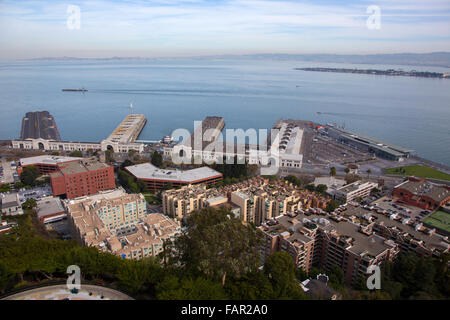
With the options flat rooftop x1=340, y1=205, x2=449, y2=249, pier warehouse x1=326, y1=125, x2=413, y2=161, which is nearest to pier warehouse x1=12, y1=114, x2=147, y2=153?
flat rooftop x1=340, y1=205, x2=449, y2=249

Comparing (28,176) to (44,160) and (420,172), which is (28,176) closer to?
(44,160)

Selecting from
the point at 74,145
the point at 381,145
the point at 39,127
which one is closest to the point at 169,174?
the point at 74,145

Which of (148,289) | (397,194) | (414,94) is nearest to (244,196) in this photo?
(148,289)

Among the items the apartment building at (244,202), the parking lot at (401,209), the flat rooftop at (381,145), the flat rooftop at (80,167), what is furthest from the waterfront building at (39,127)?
the flat rooftop at (381,145)

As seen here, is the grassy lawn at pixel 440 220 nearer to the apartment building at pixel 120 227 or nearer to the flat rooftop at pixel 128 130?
the apartment building at pixel 120 227

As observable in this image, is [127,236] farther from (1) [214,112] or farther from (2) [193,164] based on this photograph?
(1) [214,112]

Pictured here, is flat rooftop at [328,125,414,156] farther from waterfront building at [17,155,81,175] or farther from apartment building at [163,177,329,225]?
waterfront building at [17,155,81,175]
